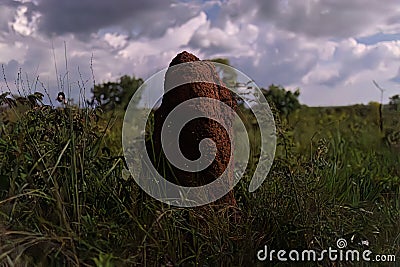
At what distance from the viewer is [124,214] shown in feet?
12.2

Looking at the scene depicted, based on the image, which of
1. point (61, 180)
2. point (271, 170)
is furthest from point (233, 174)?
point (61, 180)

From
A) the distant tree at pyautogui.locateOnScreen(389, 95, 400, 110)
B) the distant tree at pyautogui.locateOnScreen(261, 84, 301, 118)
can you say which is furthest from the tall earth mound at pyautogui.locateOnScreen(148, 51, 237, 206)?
the distant tree at pyautogui.locateOnScreen(261, 84, 301, 118)

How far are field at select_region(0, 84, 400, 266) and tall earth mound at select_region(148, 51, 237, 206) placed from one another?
26 cm

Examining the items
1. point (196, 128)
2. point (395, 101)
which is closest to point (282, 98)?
point (395, 101)

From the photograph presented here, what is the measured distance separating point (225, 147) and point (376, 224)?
3.79ft

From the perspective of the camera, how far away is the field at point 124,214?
3260mm

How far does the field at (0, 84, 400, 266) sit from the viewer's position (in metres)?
3.26

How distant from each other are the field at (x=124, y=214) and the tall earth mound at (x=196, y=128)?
0.85 feet

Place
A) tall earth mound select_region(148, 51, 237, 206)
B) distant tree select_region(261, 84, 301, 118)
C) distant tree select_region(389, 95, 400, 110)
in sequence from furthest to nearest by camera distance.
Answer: distant tree select_region(261, 84, 301, 118) → distant tree select_region(389, 95, 400, 110) → tall earth mound select_region(148, 51, 237, 206)

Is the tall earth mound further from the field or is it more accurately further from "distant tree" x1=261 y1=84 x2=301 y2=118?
"distant tree" x1=261 y1=84 x2=301 y2=118

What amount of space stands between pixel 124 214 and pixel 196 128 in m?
0.76

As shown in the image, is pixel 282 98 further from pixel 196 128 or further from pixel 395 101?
pixel 196 128

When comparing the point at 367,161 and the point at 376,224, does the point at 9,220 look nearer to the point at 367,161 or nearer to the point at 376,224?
the point at 376,224

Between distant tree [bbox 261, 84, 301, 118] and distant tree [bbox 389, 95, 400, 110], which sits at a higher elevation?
distant tree [bbox 261, 84, 301, 118]
